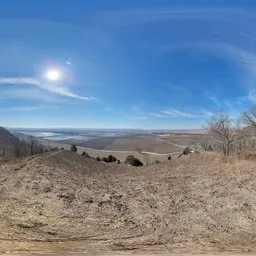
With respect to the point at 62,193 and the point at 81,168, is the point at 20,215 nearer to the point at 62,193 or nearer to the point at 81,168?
the point at 62,193

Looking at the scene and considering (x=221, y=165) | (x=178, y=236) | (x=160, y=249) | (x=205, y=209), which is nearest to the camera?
(x=160, y=249)

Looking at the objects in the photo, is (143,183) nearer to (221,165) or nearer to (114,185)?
(114,185)

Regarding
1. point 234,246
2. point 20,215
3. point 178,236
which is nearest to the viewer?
point 234,246

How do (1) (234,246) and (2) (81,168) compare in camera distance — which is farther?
(2) (81,168)

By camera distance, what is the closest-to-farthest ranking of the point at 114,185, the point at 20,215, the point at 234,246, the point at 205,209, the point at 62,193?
the point at 234,246 < the point at 20,215 < the point at 205,209 < the point at 62,193 < the point at 114,185

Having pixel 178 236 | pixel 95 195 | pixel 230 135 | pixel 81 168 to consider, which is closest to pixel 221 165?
pixel 95 195

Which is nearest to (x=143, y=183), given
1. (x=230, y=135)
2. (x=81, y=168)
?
(x=81, y=168)
